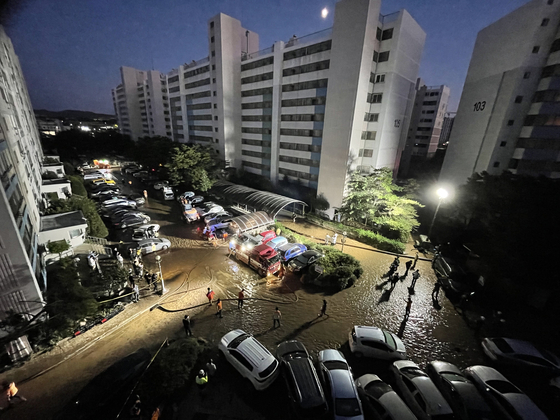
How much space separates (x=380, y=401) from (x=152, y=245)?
1747cm

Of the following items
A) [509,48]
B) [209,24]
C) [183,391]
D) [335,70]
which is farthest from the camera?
[209,24]

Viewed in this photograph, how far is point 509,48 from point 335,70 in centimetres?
1675

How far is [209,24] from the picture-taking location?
3688 centimetres

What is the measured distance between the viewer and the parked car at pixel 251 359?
8.53 metres

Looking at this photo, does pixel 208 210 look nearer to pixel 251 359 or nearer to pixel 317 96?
pixel 251 359

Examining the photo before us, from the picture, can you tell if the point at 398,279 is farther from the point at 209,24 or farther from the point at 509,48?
the point at 209,24

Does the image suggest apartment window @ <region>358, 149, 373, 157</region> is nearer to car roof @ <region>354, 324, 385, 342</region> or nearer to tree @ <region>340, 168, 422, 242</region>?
tree @ <region>340, 168, 422, 242</region>

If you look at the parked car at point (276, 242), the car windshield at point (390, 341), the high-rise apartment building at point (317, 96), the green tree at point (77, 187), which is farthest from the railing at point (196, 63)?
the car windshield at point (390, 341)

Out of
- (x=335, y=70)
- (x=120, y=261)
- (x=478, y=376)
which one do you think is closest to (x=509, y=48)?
(x=335, y=70)

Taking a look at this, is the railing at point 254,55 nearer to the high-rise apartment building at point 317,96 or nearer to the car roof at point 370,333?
the high-rise apartment building at point 317,96

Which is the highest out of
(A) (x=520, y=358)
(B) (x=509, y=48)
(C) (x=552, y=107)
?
(B) (x=509, y=48)

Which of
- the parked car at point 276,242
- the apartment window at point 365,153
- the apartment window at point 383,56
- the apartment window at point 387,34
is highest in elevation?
the apartment window at point 387,34

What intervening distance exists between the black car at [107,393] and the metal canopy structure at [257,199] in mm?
16844

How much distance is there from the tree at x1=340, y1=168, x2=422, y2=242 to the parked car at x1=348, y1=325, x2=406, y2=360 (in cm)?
1276
